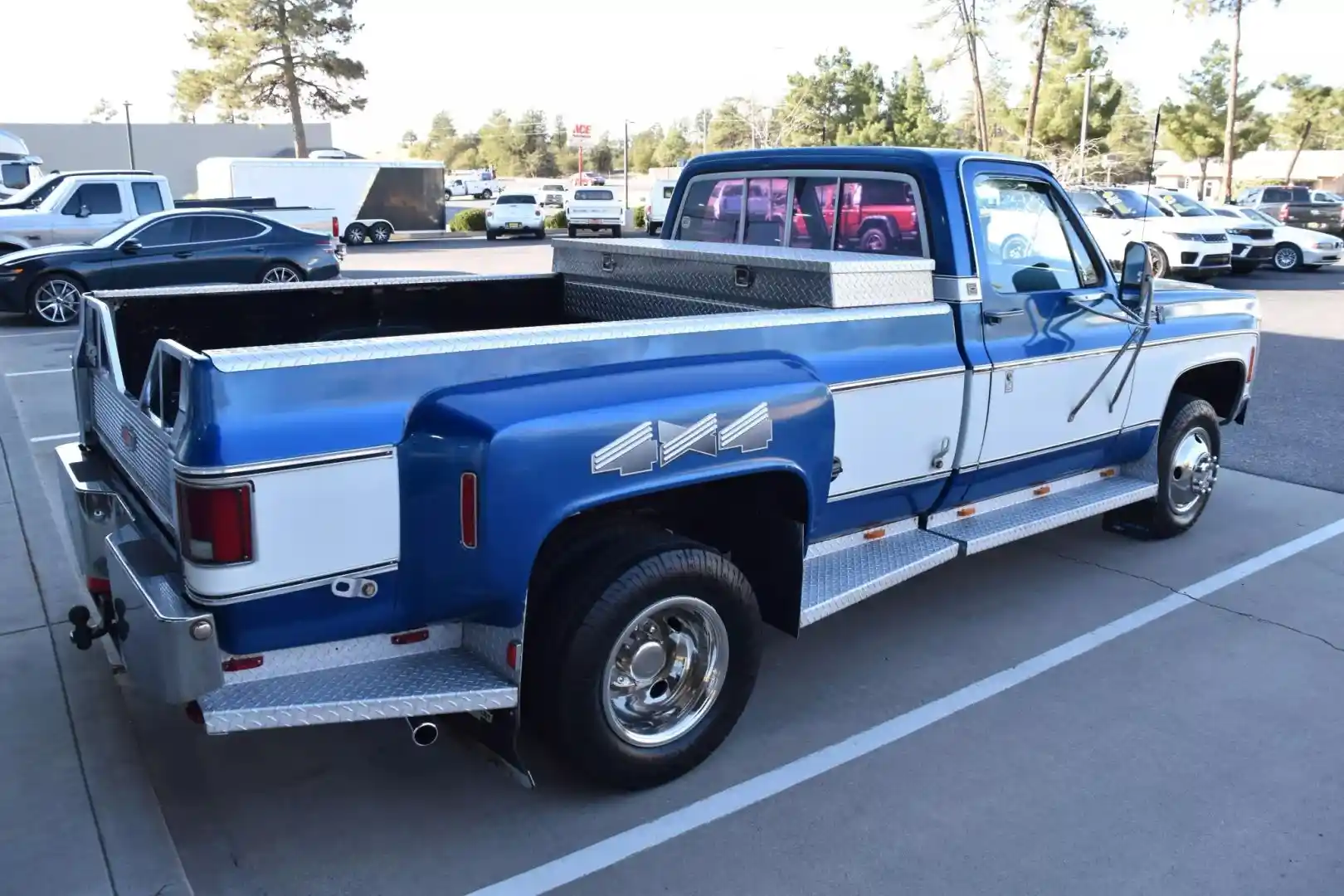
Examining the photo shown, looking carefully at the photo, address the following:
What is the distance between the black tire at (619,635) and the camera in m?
3.20

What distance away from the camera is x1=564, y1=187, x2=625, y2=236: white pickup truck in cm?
3303

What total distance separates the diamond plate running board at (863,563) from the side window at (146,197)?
49.0ft

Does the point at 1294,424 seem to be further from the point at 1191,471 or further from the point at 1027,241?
the point at 1027,241

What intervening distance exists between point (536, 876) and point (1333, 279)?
23994 millimetres

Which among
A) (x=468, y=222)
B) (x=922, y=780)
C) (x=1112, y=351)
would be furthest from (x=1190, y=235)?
(x=468, y=222)

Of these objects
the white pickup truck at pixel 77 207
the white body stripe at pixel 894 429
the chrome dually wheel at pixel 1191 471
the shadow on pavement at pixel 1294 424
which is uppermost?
the white pickup truck at pixel 77 207

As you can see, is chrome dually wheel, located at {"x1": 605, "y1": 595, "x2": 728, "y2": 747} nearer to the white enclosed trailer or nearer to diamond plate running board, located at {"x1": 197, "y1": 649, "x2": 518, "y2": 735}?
diamond plate running board, located at {"x1": 197, "y1": 649, "x2": 518, "y2": 735}

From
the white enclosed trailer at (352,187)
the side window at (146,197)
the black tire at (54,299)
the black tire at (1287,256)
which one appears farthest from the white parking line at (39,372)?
the black tire at (1287,256)

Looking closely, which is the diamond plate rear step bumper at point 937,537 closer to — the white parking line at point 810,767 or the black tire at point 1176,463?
the black tire at point 1176,463

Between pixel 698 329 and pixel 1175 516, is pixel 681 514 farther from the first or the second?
pixel 1175 516

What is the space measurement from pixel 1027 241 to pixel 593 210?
29.2 meters

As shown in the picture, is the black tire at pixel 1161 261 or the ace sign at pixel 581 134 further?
the ace sign at pixel 581 134

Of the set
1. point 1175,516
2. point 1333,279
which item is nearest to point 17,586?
point 1175,516

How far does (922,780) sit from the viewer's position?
371 centimetres
